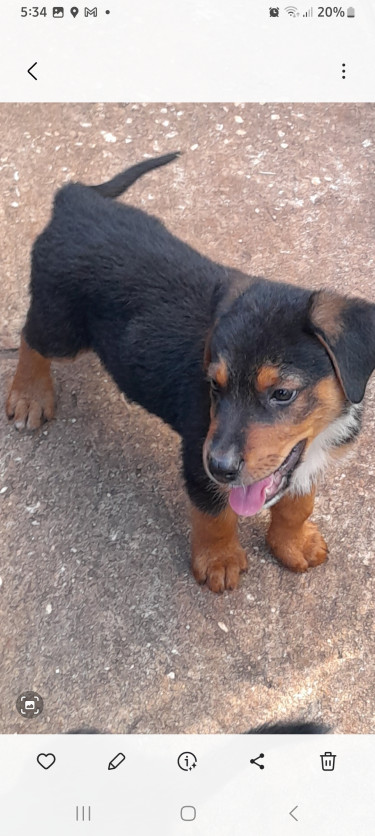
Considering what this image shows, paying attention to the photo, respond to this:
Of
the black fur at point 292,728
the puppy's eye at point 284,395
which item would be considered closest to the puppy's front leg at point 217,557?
the black fur at point 292,728

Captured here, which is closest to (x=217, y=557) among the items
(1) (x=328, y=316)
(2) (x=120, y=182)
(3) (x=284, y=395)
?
(3) (x=284, y=395)

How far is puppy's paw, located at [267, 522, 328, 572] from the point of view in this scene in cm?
463

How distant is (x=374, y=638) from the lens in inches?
176

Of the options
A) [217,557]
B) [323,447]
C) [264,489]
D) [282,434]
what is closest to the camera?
[282,434]

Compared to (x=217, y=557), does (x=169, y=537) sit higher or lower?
lower

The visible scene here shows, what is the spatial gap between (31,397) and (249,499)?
1996 mm

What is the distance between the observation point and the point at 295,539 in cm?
462

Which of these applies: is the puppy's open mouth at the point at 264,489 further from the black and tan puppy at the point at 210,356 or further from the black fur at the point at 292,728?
the black fur at the point at 292,728

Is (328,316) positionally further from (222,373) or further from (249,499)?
(249,499)

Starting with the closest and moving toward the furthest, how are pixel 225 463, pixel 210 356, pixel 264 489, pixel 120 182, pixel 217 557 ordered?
pixel 225 463
pixel 210 356
pixel 264 489
pixel 217 557
pixel 120 182

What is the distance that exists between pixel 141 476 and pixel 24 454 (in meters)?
0.73

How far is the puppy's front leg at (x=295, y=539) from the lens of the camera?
450cm
